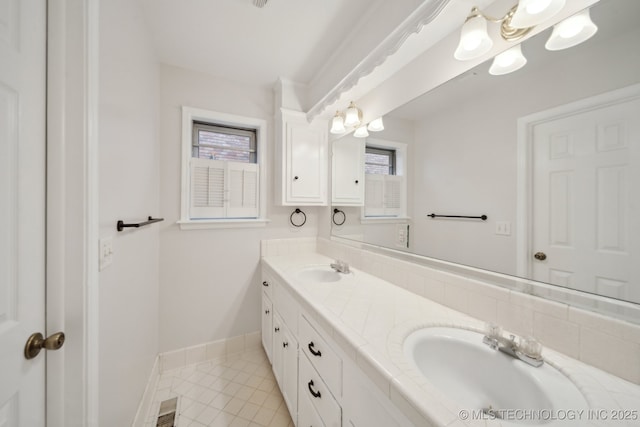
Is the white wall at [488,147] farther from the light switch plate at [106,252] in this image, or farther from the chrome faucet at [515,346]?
the light switch plate at [106,252]

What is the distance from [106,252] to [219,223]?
3.58ft

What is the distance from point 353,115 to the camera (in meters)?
1.69

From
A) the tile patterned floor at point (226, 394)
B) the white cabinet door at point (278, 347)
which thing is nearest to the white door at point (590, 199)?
the white cabinet door at point (278, 347)

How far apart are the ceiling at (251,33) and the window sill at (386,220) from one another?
1208 mm

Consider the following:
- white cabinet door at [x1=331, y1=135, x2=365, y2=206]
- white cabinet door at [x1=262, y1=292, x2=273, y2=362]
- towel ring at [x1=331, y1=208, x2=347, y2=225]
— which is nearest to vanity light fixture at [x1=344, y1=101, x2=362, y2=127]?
white cabinet door at [x1=331, y1=135, x2=365, y2=206]

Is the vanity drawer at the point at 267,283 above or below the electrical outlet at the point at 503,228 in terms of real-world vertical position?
below

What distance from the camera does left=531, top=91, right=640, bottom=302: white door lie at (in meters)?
0.61

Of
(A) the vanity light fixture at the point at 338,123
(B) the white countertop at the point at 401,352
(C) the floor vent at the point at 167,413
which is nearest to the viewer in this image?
(B) the white countertop at the point at 401,352

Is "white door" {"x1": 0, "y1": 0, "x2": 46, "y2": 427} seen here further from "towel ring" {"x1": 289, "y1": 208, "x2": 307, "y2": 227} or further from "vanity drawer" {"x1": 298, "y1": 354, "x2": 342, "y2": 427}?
"towel ring" {"x1": 289, "y1": 208, "x2": 307, "y2": 227}

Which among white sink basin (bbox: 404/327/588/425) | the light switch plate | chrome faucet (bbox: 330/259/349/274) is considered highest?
the light switch plate

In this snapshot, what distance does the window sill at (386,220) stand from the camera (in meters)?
1.36

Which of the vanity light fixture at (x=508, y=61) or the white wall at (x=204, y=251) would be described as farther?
the white wall at (x=204, y=251)

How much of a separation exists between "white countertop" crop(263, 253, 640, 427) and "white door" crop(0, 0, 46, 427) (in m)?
0.86

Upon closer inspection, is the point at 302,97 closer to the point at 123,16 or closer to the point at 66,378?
the point at 123,16
